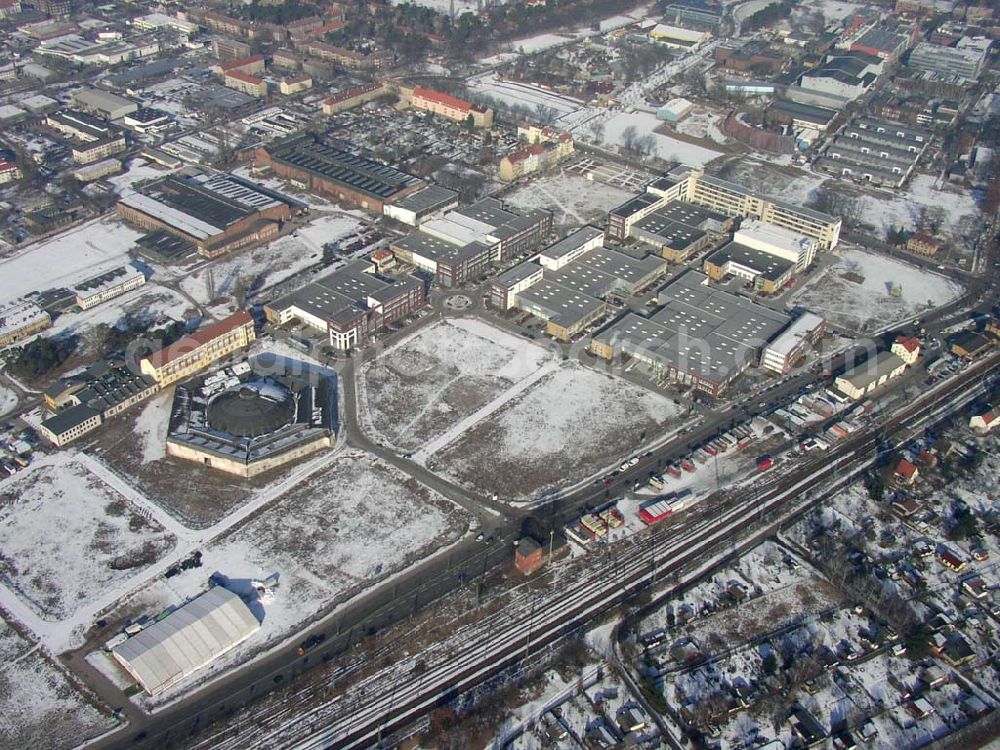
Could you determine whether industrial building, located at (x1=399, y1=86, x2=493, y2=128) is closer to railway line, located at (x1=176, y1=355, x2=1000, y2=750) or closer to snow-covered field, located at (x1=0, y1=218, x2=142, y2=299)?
snow-covered field, located at (x1=0, y1=218, x2=142, y2=299)

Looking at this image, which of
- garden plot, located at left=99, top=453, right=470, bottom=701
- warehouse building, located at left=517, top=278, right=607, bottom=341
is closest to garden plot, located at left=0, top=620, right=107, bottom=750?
garden plot, located at left=99, top=453, right=470, bottom=701

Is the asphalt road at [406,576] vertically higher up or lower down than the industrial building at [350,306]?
lower down

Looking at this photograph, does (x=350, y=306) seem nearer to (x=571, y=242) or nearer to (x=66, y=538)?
(x=571, y=242)

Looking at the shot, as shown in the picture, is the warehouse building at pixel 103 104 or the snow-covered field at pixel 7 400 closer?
the snow-covered field at pixel 7 400

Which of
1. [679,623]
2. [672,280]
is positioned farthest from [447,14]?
[679,623]

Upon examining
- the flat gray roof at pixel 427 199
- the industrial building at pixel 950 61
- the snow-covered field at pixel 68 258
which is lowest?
the snow-covered field at pixel 68 258

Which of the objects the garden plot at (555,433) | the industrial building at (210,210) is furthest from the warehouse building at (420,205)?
the garden plot at (555,433)

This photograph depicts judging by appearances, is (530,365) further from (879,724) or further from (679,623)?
(879,724)

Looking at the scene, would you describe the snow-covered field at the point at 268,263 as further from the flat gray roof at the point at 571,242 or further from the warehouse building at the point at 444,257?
the flat gray roof at the point at 571,242
